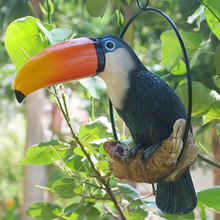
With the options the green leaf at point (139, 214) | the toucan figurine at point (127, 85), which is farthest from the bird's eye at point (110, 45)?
the green leaf at point (139, 214)

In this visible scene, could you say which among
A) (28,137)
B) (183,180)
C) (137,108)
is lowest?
(28,137)

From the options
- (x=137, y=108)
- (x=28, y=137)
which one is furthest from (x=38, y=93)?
(x=137, y=108)

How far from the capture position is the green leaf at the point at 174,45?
655 millimetres

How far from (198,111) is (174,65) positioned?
0.10 metres

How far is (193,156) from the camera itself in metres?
0.50

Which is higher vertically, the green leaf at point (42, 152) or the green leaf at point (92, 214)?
the green leaf at point (42, 152)

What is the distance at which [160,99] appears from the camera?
520 mm

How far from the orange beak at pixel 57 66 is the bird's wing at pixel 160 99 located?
0.25 feet

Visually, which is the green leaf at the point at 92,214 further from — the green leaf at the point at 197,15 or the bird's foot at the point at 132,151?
the green leaf at the point at 197,15

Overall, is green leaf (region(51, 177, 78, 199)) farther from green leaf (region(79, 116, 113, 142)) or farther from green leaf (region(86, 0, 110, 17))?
green leaf (region(86, 0, 110, 17))

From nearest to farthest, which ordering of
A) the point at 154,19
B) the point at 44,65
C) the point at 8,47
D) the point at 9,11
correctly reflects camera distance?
the point at 44,65
the point at 8,47
the point at 9,11
the point at 154,19

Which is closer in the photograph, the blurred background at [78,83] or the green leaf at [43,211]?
the green leaf at [43,211]

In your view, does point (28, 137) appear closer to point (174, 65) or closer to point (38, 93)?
point (38, 93)

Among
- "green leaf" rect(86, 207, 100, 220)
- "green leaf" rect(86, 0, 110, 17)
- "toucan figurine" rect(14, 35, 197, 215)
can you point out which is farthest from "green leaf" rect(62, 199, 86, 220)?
"green leaf" rect(86, 0, 110, 17)
